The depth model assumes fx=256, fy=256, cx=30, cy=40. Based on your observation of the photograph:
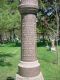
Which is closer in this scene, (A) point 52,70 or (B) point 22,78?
(B) point 22,78

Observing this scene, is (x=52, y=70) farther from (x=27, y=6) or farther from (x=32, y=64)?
(x=27, y=6)

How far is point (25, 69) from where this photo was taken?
925 cm

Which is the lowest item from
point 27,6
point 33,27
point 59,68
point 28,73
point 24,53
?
point 59,68

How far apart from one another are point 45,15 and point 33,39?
1384 inches

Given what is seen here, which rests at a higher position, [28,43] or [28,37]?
[28,37]

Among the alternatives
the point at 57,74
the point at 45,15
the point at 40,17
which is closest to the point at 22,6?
Answer: the point at 57,74

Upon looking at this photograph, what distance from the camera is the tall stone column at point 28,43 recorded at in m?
9.27

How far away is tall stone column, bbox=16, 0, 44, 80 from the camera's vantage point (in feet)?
30.4

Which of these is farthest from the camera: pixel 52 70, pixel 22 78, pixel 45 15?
pixel 45 15

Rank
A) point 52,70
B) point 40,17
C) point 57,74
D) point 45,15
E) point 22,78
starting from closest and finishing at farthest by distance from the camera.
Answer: point 22,78, point 57,74, point 52,70, point 40,17, point 45,15

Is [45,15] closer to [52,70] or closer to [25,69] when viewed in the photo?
[52,70]

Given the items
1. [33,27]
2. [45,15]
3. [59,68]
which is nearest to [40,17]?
[45,15]

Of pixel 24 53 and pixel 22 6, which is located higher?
pixel 22 6

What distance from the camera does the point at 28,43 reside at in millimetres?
9305
